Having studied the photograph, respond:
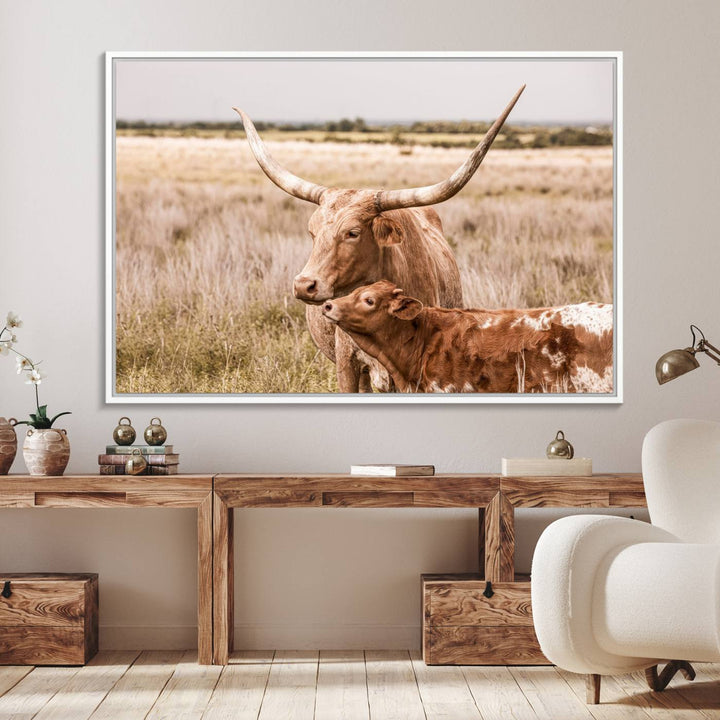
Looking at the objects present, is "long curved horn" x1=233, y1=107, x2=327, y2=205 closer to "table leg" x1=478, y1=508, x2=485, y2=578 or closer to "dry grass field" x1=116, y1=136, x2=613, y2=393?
"dry grass field" x1=116, y1=136, x2=613, y2=393

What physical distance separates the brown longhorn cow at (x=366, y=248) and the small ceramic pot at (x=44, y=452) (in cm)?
101

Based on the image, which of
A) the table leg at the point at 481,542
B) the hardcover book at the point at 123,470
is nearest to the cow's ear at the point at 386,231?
the table leg at the point at 481,542

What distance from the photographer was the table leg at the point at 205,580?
3.46 m

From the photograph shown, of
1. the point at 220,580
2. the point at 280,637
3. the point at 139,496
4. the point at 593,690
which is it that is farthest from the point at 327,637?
the point at 593,690

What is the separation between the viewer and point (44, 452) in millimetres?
3521

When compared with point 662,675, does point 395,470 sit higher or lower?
higher

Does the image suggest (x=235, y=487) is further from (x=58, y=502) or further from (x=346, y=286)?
(x=346, y=286)

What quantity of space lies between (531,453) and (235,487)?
3.78ft

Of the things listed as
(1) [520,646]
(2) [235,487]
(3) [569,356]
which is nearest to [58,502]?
(2) [235,487]

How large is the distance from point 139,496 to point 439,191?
5.17 ft

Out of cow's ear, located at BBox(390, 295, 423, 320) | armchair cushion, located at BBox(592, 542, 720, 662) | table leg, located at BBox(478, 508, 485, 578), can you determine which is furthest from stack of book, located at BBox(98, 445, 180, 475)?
armchair cushion, located at BBox(592, 542, 720, 662)

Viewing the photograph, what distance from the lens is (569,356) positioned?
3879mm

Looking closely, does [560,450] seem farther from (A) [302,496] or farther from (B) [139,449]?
(B) [139,449]

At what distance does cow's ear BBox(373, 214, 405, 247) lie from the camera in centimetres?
386
